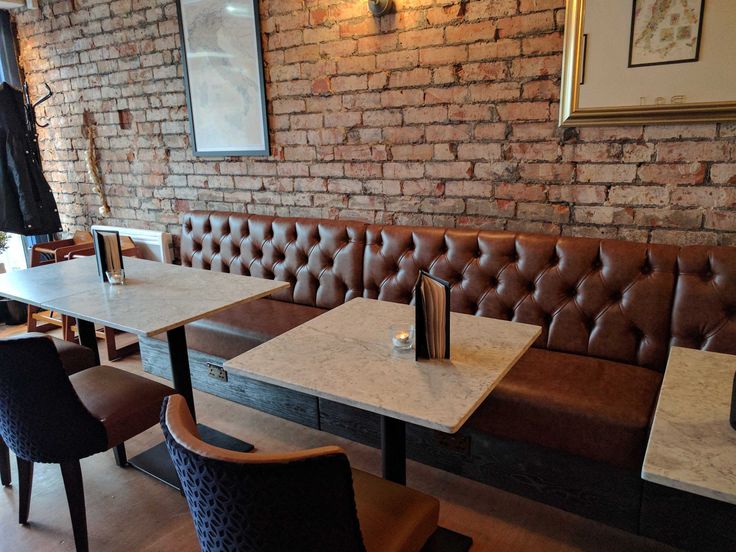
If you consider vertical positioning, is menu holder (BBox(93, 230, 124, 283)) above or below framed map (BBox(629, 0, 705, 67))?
below

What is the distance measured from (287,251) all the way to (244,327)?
1.84 feet

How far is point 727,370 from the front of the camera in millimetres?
1404

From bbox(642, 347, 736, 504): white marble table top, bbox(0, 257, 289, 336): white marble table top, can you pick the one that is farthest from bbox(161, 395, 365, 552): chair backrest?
bbox(0, 257, 289, 336): white marble table top

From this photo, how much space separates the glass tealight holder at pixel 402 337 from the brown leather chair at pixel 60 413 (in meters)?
0.91

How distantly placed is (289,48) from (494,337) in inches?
82.8

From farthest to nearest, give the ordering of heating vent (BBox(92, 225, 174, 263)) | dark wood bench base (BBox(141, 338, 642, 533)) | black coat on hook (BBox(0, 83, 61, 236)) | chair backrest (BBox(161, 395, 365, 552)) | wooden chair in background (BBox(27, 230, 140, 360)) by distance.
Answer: black coat on hook (BBox(0, 83, 61, 236)) → heating vent (BBox(92, 225, 174, 263)) → wooden chair in background (BBox(27, 230, 140, 360)) → dark wood bench base (BBox(141, 338, 642, 533)) → chair backrest (BBox(161, 395, 365, 552))

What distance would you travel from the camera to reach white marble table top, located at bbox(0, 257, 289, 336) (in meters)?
1.91

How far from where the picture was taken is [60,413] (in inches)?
64.2

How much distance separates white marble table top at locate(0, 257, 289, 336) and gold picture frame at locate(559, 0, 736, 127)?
145cm

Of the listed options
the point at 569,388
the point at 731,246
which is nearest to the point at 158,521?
the point at 569,388

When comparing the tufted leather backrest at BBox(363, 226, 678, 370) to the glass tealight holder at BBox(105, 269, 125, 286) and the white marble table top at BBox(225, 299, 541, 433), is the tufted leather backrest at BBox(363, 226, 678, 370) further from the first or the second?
the glass tealight holder at BBox(105, 269, 125, 286)

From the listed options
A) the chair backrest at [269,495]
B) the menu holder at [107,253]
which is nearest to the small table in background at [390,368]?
the chair backrest at [269,495]

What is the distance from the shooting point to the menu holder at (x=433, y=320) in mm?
1483

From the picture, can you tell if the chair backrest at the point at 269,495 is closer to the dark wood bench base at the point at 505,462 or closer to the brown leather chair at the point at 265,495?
the brown leather chair at the point at 265,495
